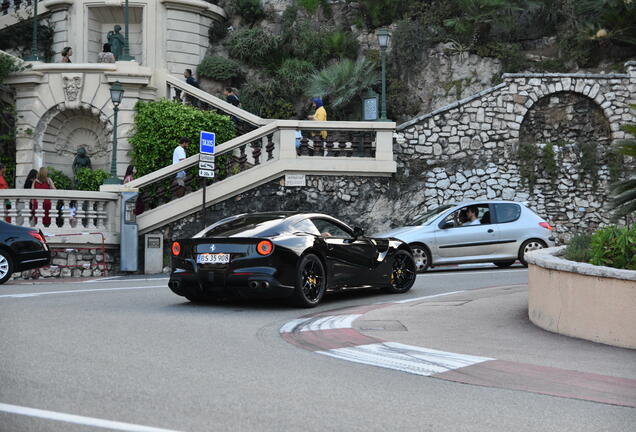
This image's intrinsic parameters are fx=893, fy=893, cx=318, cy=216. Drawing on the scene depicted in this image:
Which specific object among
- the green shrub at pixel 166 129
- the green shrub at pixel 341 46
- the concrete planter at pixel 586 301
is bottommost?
the concrete planter at pixel 586 301

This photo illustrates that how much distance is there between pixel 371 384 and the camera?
22.1 feet

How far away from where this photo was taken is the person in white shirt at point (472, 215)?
63.4ft

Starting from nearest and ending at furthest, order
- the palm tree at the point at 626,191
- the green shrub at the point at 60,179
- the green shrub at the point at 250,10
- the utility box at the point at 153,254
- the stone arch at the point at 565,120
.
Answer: the palm tree at the point at 626,191, the utility box at the point at 153,254, the stone arch at the point at 565,120, the green shrub at the point at 60,179, the green shrub at the point at 250,10

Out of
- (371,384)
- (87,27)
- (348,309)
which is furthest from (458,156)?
(371,384)

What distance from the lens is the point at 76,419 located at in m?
5.25

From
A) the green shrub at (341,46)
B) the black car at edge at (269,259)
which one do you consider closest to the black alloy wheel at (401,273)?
the black car at edge at (269,259)

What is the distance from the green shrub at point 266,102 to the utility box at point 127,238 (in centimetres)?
1070

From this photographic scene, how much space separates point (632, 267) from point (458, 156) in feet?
51.9

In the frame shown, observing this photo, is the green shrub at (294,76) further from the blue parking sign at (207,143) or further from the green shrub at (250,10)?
the blue parking sign at (207,143)

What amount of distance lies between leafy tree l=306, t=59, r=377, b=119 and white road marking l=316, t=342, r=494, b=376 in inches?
800

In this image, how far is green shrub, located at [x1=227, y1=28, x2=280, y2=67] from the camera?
104ft

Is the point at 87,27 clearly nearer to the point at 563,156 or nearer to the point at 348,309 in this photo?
the point at 563,156

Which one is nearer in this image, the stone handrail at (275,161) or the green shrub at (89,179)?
the stone handrail at (275,161)

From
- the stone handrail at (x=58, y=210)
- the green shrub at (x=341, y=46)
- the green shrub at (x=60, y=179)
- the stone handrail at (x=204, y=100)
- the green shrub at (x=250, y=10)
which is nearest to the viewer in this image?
the stone handrail at (x=58, y=210)
